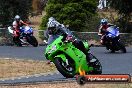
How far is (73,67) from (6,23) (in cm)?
2211

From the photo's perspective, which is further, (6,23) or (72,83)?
(6,23)

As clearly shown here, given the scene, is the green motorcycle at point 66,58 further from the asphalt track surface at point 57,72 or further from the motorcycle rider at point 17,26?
the motorcycle rider at point 17,26

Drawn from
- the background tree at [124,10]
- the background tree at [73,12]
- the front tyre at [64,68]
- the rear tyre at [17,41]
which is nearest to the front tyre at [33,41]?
the rear tyre at [17,41]

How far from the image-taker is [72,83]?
14414mm

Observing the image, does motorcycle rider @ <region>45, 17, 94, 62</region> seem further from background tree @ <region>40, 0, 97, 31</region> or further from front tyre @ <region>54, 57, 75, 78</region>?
background tree @ <region>40, 0, 97, 31</region>

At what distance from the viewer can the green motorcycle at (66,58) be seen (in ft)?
50.2

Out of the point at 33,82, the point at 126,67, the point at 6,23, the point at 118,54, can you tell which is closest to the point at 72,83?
the point at 33,82

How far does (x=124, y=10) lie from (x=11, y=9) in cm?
831

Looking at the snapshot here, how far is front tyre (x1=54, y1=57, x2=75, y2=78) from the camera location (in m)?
15.2

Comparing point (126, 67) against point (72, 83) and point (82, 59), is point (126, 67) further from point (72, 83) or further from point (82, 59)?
point (72, 83)

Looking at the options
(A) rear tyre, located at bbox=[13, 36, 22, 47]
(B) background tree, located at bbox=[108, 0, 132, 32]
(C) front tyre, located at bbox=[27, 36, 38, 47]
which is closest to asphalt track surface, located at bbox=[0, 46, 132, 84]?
(C) front tyre, located at bbox=[27, 36, 38, 47]

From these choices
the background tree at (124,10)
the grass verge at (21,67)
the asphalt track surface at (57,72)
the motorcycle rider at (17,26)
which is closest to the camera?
the asphalt track surface at (57,72)

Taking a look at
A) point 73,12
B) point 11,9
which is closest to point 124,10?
point 73,12

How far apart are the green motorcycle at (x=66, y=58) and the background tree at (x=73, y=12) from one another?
61.7 feet
